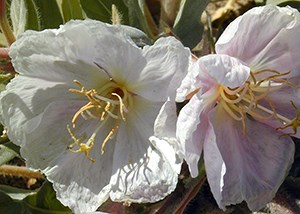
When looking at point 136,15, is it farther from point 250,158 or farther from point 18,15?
point 250,158

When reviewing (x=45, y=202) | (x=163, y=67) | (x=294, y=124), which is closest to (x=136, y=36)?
(x=163, y=67)

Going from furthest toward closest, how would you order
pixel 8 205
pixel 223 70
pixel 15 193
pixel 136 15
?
1. pixel 15 193
2. pixel 8 205
3. pixel 136 15
4. pixel 223 70

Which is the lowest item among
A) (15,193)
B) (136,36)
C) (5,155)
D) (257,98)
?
(15,193)

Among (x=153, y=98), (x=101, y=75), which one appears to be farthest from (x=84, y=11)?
(x=153, y=98)

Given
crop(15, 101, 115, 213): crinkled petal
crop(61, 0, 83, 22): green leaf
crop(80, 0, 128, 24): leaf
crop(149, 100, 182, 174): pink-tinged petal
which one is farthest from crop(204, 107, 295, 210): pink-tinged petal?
crop(80, 0, 128, 24): leaf

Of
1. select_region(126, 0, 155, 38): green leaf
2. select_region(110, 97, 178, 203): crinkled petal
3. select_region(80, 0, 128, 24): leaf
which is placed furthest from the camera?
select_region(80, 0, 128, 24): leaf

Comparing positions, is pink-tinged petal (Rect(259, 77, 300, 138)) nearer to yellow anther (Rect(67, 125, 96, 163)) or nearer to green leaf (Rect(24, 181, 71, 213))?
yellow anther (Rect(67, 125, 96, 163))

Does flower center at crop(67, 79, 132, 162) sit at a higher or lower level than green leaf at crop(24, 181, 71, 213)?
higher
